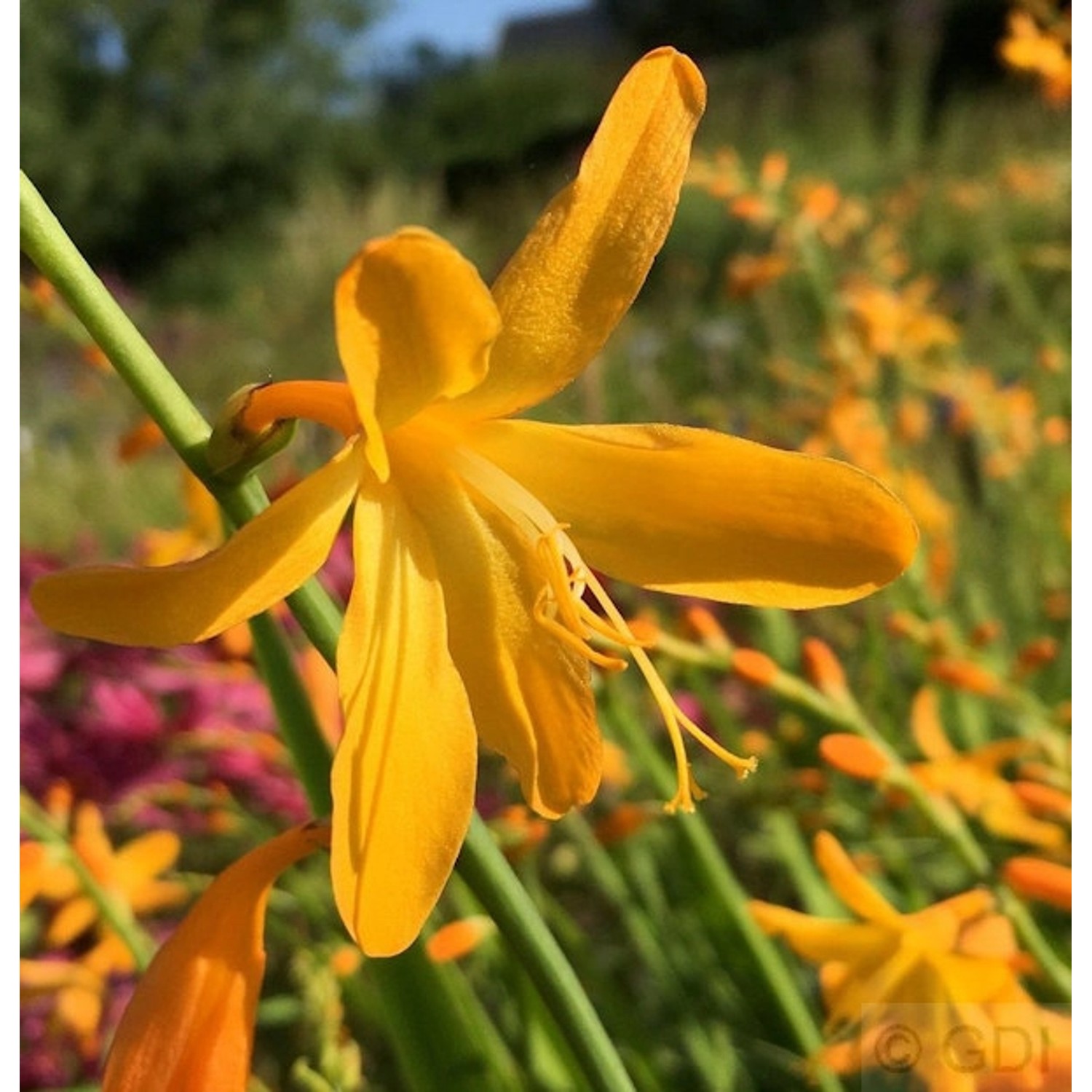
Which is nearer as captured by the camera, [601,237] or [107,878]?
[601,237]

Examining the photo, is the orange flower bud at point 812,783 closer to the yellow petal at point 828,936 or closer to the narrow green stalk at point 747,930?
the narrow green stalk at point 747,930

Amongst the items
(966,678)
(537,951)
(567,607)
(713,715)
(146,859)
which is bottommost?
(713,715)

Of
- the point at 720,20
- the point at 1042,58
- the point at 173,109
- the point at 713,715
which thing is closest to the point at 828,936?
the point at 713,715

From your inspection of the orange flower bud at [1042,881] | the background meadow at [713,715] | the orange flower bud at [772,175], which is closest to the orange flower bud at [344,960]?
the background meadow at [713,715]

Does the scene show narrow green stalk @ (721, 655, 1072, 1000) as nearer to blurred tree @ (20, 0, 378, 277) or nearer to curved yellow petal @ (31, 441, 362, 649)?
curved yellow petal @ (31, 441, 362, 649)

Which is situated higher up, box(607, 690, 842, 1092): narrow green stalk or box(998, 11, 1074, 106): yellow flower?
box(998, 11, 1074, 106): yellow flower

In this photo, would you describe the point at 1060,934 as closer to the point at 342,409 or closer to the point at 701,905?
the point at 701,905

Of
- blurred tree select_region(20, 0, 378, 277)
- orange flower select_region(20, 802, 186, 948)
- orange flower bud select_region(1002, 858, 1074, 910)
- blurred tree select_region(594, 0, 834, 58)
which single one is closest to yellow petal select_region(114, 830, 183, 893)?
orange flower select_region(20, 802, 186, 948)

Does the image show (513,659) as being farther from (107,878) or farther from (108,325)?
(107,878)
